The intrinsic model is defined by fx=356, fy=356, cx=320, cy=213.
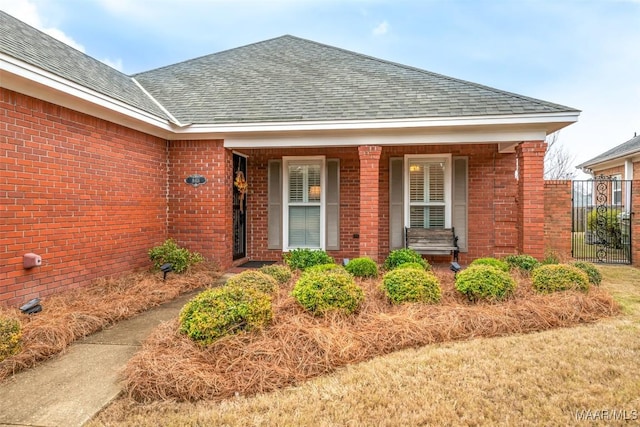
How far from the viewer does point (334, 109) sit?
7168mm

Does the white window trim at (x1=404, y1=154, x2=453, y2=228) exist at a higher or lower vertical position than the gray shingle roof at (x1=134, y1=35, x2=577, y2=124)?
lower

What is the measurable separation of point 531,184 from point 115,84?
317 inches

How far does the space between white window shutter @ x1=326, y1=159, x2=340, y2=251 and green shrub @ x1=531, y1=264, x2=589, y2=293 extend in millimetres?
4429

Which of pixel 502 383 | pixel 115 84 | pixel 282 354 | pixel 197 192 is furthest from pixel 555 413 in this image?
pixel 115 84

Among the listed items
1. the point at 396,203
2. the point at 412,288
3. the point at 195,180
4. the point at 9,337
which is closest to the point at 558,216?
the point at 396,203

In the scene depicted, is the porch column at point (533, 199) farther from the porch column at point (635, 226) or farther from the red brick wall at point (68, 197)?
the red brick wall at point (68, 197)

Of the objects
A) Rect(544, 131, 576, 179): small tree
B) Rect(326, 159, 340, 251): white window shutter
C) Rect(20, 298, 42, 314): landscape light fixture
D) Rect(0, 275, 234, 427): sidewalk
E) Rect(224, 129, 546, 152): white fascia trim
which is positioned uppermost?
Rect(544, 131, 576, 179): small tree

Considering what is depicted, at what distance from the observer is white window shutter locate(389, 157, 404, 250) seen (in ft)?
27.6

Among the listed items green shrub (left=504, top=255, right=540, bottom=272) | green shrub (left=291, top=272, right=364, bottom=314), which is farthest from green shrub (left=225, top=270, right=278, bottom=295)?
green shrub (left=504, top=255, right=540, bottom=272)

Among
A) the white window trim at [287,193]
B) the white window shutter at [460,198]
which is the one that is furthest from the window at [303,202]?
the white window shutter at [460,198]

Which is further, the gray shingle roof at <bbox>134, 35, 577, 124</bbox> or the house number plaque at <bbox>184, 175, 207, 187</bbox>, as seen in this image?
the house number plaque at <bbox>184, 175, 207, 187</bbox>

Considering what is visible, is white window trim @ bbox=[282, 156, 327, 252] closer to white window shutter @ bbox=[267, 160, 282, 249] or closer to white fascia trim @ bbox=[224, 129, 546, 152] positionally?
white window shutter @ bbox=[267, 160, 282, 249]

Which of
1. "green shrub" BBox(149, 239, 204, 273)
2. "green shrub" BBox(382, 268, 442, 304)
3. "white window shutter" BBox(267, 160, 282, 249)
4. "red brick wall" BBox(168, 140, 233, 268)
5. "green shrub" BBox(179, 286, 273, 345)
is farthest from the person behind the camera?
"white window shutter" BBox(267, 160, 282, 249)

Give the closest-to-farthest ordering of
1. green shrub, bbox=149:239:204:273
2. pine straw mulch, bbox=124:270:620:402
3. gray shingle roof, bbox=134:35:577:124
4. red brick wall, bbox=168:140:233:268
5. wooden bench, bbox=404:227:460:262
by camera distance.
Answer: pine straw mulch, bbox=124:270:620:402 < green shrub, bbox=149:239:204:273 < gray shingle roof, bbox=134:35:577:124 < red brick wall, bbox=168:140:233:268 < wooden bench, bbox=404:227:460:262
